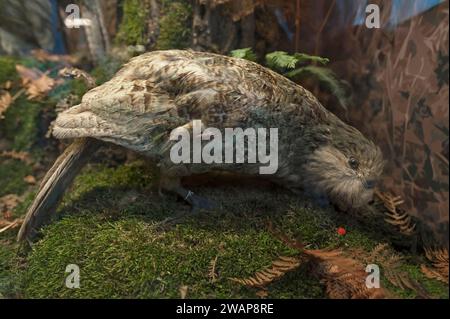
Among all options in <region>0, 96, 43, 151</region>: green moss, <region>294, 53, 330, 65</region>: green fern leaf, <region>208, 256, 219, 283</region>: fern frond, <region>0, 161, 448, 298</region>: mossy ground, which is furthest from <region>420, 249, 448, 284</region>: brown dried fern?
<region>0, 96, 43, 151</region>: green moss

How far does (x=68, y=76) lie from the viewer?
2887 mm

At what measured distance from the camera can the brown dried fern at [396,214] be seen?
7.38 ft

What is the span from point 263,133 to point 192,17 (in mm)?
1078

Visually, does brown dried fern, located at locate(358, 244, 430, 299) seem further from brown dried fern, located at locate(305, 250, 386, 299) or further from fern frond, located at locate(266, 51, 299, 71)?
fern frond, located at locate(266, 51, 299, 71)

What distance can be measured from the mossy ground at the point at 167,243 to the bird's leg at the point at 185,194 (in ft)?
0.21

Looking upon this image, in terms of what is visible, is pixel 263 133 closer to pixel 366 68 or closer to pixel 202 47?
pixel 366 68

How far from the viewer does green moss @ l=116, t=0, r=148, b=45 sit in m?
2.93

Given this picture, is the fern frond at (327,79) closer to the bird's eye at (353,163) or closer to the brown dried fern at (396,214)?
the bird's eye at (353,163)

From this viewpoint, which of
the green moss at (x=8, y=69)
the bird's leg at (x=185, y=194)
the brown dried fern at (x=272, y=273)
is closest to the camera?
the brown dried fern at (x=272, y=273)

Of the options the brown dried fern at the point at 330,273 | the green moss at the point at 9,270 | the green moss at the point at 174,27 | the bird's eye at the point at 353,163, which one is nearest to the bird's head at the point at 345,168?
the bird's eye at the point at 353,163

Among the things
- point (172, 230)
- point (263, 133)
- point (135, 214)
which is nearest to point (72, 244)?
point (135, 214)

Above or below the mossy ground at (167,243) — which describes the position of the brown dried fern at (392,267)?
below

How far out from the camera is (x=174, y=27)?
2.86m

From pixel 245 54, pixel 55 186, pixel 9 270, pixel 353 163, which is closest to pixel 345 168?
pixel 353 163
